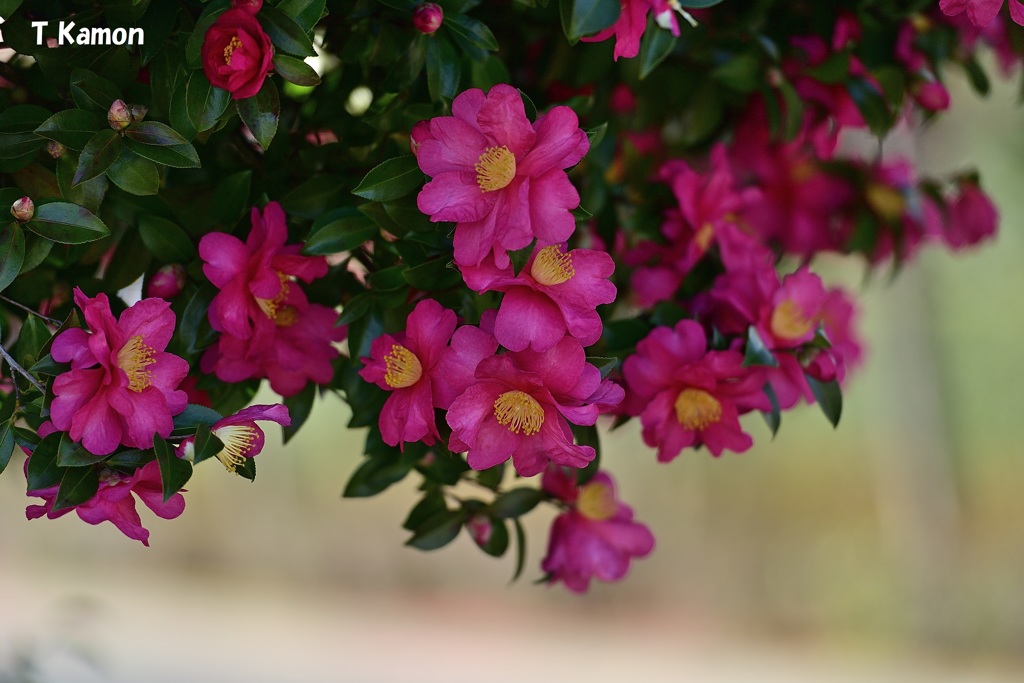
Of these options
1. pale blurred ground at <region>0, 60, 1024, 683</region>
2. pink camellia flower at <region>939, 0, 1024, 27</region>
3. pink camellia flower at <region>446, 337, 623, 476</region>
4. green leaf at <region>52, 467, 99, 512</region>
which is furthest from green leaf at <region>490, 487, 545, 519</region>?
pale blurred ground at <region>0, 60, 1024, 683</region>

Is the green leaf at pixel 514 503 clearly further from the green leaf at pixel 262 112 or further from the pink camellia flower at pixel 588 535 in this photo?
the green leaf at pixel 262 112

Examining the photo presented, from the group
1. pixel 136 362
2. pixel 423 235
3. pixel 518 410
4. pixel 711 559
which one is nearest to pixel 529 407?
pixel 518 410

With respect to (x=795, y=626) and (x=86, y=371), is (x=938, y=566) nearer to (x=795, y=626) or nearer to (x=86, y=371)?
(x=795, y=626)

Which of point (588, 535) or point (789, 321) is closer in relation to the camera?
point (789, 321)

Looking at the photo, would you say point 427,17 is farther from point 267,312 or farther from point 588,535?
point 588,535

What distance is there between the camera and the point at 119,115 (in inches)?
23.4

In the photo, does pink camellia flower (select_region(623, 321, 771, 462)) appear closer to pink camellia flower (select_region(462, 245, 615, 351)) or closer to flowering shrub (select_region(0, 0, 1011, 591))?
flowering shrub (select_region(0, 0, 1011, 591))

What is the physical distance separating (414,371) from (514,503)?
268mm

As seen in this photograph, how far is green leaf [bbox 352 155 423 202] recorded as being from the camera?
1.98ft

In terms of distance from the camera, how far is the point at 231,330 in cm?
65

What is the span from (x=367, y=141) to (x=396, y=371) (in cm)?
21

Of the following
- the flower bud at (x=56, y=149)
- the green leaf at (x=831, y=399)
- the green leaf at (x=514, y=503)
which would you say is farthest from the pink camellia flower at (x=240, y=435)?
the green leaf at (x=831, y=399)

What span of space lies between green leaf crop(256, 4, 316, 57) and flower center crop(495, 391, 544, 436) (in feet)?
0.78

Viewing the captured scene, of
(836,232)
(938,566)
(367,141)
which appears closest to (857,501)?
(938,566)
